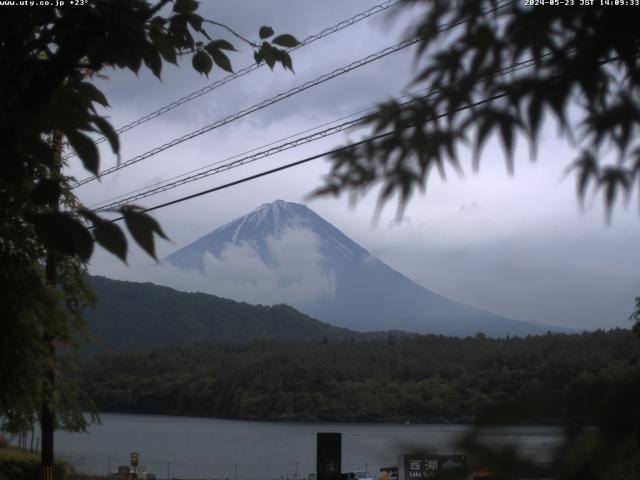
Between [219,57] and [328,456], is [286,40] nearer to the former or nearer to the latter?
[219,57]

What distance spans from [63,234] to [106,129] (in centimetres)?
60

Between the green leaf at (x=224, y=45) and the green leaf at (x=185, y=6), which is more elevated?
the green leaf at (x=185, y=6)

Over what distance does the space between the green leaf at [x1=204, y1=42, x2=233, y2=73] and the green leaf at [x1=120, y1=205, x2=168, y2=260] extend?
157cm

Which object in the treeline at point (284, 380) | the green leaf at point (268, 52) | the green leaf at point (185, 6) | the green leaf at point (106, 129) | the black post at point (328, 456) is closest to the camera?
the green leaf at point (106, 129)

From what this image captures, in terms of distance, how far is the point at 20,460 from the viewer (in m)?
14.3

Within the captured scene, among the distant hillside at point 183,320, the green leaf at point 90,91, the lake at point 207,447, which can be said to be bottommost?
the lake at point 207,447

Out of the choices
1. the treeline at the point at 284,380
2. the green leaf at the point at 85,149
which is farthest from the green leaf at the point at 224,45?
the treeline at the point at 284,380

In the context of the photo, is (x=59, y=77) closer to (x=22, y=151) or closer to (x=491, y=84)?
(x=22, y=151)

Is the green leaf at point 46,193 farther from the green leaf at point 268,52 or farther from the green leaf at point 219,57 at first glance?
the green leaf at point 268,52

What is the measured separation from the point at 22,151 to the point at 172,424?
54.8 meters

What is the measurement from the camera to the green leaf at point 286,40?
3.66 metres

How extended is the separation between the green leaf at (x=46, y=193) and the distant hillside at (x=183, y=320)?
1601 inches

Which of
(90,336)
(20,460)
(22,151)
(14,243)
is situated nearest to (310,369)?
(20,460)

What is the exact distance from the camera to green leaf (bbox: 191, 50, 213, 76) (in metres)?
3.69
